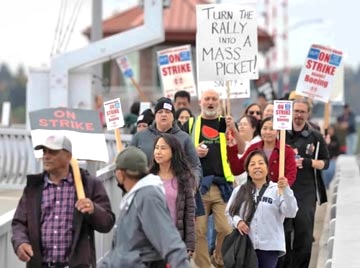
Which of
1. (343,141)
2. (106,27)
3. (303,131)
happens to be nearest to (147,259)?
(303,131)

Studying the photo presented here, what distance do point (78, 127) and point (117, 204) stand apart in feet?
14.2

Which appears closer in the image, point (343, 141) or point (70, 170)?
point (70, 170)

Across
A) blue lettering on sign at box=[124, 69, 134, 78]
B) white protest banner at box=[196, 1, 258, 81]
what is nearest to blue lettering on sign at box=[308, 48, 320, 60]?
white protest banner at box=[196, 1, 258, 81]

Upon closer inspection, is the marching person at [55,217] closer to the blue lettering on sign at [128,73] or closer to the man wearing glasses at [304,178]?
the man wearing glasses at [304,178]

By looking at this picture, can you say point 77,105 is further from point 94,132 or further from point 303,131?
point 94,132

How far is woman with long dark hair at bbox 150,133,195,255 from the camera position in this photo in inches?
376

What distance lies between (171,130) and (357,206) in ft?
9.73

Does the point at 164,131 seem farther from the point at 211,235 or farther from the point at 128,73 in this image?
the point at 128,73

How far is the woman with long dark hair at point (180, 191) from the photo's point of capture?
9.56 meters

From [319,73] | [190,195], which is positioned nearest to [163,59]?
[319,73]

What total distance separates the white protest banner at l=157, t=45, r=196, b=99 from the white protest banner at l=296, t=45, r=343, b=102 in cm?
342

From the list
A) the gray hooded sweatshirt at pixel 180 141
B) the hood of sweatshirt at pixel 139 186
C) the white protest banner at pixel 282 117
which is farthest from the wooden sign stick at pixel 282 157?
the hood of sweatshirt at pixel 139 186

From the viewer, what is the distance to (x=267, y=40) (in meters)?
41.7

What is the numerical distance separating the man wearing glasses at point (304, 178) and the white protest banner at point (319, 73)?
217cm
